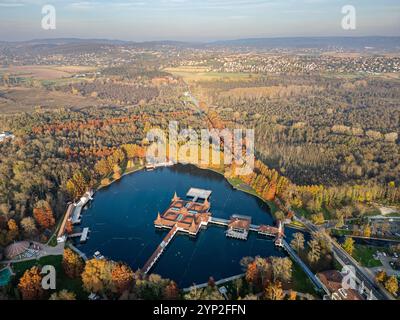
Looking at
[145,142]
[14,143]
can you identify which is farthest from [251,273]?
[14,143]

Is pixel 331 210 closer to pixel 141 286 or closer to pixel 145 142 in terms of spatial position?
pixel 141 286

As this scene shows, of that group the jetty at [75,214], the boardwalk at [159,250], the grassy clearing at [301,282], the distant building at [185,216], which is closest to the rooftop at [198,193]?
the distant building at [185,216]

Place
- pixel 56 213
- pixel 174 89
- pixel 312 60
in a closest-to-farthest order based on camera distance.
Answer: pixel 56 213, pixel 174 89, pixel 312 60

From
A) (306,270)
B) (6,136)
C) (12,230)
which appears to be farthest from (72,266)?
(6,136)

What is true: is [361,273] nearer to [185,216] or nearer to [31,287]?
[185,216]

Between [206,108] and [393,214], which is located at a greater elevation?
[206,108]

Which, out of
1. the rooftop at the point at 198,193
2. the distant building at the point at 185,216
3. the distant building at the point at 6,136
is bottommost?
the distant building at the point at 185,216

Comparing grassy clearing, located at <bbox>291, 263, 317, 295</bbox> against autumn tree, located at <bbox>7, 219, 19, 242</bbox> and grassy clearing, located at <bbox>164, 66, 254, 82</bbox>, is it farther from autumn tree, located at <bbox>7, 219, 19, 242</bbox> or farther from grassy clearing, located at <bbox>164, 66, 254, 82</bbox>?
grassy clearing, located at <bbox>164, 66, 254, 82</bbox>

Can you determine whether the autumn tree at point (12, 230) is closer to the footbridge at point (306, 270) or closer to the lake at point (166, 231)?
the lake at point (166, 231)
